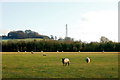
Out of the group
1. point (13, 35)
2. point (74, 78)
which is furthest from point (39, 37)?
point (74, 78)

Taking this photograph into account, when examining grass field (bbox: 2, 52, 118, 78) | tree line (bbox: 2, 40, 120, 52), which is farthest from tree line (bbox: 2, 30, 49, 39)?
grass field (bbox: 2, 52, 118, 78)

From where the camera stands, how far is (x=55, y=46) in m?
110

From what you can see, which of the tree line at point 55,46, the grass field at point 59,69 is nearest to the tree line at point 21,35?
the tree line at point 55,46

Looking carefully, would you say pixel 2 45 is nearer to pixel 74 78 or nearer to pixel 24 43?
pixel 24 43

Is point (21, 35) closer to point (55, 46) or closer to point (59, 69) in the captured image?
point (55, 46)

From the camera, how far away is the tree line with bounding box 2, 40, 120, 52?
348 ft

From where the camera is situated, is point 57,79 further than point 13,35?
No

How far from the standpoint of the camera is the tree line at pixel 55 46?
106m

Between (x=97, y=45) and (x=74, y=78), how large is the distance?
98747 millimetres

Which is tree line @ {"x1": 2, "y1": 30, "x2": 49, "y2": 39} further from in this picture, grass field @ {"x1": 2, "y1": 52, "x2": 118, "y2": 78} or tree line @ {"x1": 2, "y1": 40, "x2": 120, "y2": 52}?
grass field @ {"x1": 2, "y1": 52, "x2": 118, "y2": 78}

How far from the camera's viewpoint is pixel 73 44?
4350 inches

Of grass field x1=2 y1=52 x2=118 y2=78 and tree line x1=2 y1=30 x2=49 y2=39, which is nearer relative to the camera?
grass field x1=2 y1=52 x2=118 y2=78

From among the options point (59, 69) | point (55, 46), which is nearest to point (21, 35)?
point (55, 46)

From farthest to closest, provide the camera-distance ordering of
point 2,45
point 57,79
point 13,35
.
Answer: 1. point 13,35
2. point 2,45
3. point 57,79
